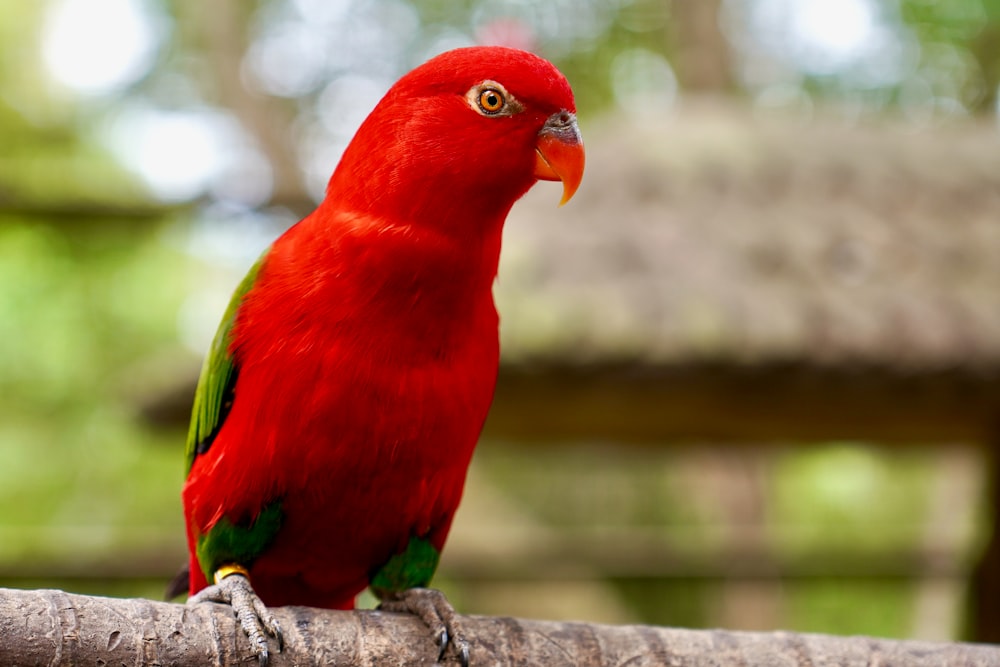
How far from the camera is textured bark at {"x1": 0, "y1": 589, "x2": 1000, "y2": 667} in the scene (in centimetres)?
131

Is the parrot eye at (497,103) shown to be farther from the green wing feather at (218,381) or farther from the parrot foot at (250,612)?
the parrot foot at (250,612)

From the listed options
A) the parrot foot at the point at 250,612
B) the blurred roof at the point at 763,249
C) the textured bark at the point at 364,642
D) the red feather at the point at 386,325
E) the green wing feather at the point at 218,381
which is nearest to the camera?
the textured bark at the point at 364,642

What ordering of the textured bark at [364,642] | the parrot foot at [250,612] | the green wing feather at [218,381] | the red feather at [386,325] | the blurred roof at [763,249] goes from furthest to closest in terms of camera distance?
the blurred roof at [763,249] < the green wing feather at [218,381] < the red feather at [386,325] < the parrot foot at [250,612] < the textured bark at [364,642]

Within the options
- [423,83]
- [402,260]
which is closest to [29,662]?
[402,260]

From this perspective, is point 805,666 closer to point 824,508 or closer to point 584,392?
point 584,392

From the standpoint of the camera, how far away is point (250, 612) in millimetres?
1498

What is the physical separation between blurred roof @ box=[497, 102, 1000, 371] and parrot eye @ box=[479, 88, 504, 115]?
1.64m

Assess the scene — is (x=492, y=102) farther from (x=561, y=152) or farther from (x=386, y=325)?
(x=386, y=325)

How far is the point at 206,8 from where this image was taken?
6098 millimetres

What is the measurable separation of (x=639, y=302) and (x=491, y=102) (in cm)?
186

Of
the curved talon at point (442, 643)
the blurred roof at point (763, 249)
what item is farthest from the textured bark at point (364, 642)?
the blurred roof at point (763, 249)

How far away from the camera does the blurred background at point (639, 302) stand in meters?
3.41

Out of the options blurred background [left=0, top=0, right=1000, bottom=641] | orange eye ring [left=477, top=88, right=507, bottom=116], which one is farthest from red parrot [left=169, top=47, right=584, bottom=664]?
blurred background [left=0, top=0, right=1000, bottom=641]

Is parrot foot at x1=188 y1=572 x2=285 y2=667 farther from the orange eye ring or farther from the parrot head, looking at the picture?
the orange eye ring
